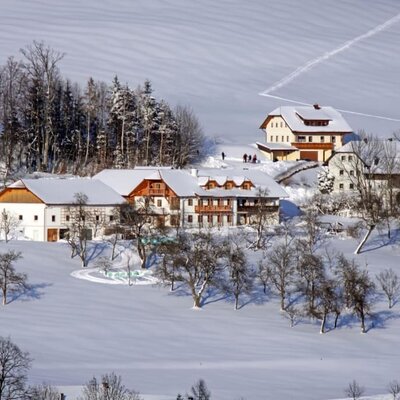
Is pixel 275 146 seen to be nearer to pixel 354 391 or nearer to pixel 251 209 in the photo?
pixel 251 209

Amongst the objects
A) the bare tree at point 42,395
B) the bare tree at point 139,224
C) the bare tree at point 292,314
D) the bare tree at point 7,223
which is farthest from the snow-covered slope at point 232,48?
the bare tree at point 42,395

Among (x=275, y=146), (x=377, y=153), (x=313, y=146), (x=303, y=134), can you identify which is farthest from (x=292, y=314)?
(x=303, y=134)

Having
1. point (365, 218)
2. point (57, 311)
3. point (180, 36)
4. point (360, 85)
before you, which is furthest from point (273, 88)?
point (57, 311)

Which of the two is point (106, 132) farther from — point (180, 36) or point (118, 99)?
point (180, 36)

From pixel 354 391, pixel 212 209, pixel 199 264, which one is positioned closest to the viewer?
pixel 354 391

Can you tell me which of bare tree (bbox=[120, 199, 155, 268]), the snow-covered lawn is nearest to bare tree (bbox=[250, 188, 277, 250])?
bare tree (bbox=[120, 199, 155, 268])

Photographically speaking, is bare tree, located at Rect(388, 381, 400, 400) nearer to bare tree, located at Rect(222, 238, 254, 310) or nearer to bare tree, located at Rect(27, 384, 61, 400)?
bare tree, located at Rect(27, 384, 61, 400)
